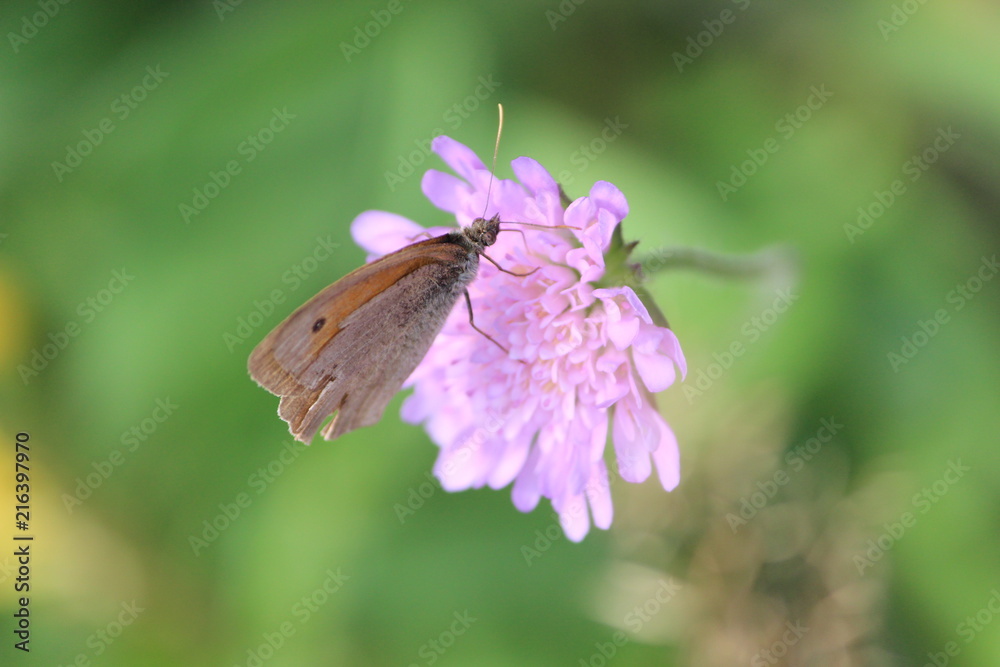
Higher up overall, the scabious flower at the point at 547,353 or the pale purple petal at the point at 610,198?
the pale purple petal at the point at 610,198

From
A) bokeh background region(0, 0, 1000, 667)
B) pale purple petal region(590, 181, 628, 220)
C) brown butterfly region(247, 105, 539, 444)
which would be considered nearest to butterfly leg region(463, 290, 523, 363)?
brown butterfly region(247, 105, 539, 444)

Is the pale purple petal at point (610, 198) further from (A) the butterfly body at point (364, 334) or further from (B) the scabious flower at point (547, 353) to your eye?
(A) the butterfly body at point (364, 334)

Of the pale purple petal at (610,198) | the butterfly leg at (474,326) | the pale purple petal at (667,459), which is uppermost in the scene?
the pale purple petal at (610,198)

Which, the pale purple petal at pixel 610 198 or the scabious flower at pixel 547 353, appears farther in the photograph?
the scabious flower at pixel 547 353

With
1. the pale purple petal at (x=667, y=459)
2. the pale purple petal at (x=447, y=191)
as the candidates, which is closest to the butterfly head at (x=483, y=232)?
the pale purple petal at (x=447, y=191)

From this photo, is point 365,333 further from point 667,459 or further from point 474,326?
point 667,459

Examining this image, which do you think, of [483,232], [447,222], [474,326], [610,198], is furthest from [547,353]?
[447,222]
